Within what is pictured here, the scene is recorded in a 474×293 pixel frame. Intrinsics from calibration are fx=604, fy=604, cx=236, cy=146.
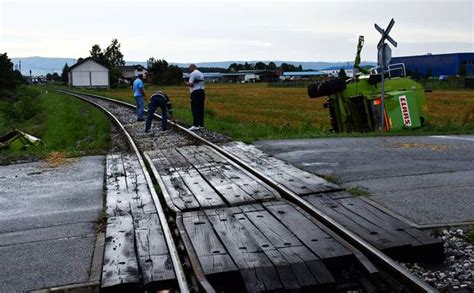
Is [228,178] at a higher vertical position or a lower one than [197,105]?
lower

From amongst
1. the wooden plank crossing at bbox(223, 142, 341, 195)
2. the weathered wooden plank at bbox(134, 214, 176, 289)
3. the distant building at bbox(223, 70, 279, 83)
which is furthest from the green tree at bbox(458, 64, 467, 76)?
the weathered wooden plank at bbox(134, 214, 176, 289)

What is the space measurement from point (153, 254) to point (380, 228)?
89.4 inches

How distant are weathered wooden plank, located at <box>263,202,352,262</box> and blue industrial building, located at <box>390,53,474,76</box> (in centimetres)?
10273

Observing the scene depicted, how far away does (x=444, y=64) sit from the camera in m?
108

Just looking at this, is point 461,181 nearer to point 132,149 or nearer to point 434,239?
point 434,239

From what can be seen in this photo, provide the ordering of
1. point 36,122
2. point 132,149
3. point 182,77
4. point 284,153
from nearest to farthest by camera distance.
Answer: point 284,153 → point 132,149 → point 36,122 → point 182,77

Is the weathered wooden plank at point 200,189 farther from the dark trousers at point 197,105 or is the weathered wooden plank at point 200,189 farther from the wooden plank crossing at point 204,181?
the dark trousers at point 197,105

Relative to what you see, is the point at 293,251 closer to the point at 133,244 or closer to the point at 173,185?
the point at 133,244

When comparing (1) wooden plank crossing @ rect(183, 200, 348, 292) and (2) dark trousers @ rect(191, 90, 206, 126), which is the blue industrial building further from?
(1) wooden plank crossing @ rect(183, 200, 348, 292)

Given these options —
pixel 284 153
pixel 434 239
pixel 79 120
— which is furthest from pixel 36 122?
pixel 434 239

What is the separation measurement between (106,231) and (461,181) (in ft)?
16.5

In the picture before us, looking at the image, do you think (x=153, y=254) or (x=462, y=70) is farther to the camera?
(x=462, y=70)

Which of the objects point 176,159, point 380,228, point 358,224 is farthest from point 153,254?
point 176,159

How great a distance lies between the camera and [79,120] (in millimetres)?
27641
